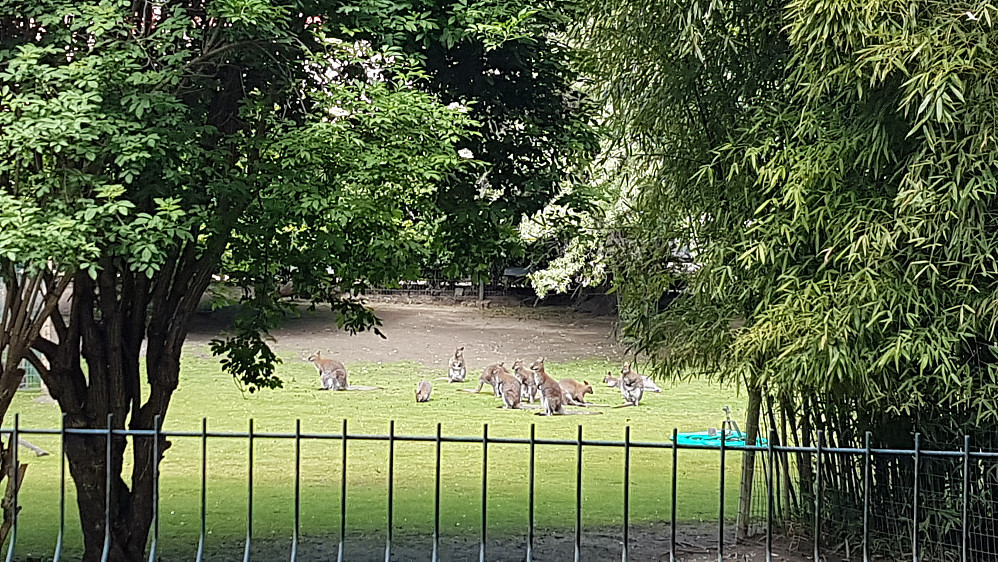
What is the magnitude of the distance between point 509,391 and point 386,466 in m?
3.76

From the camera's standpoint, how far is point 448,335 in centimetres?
2089

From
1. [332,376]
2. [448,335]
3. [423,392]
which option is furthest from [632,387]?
[448,335]

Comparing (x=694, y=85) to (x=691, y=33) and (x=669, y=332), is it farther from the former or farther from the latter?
(x=669, y=332)

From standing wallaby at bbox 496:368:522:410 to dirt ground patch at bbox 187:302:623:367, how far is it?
394 cm

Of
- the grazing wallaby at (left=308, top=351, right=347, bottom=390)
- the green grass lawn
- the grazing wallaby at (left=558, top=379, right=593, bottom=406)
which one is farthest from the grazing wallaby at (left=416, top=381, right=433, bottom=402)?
the grazing wallaby at (left=558, top=379, right=593, bottom=406)

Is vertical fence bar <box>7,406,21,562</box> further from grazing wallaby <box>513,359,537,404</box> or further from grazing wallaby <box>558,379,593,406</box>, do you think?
grazing wallaby <box>513,359,537,404</box>

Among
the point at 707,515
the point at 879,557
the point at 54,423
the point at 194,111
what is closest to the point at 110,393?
the point at 194,111

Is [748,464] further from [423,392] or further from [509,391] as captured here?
[423,392]

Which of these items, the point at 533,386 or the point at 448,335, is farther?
the point at 448,335

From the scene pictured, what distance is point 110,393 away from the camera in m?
5.52

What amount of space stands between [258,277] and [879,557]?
12.4 feet

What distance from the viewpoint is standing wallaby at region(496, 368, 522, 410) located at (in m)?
14.6

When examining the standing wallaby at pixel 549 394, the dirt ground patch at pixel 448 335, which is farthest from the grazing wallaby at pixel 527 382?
the dirt ground patch at pixel 448 335

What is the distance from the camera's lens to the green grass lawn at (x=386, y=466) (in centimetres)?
815
